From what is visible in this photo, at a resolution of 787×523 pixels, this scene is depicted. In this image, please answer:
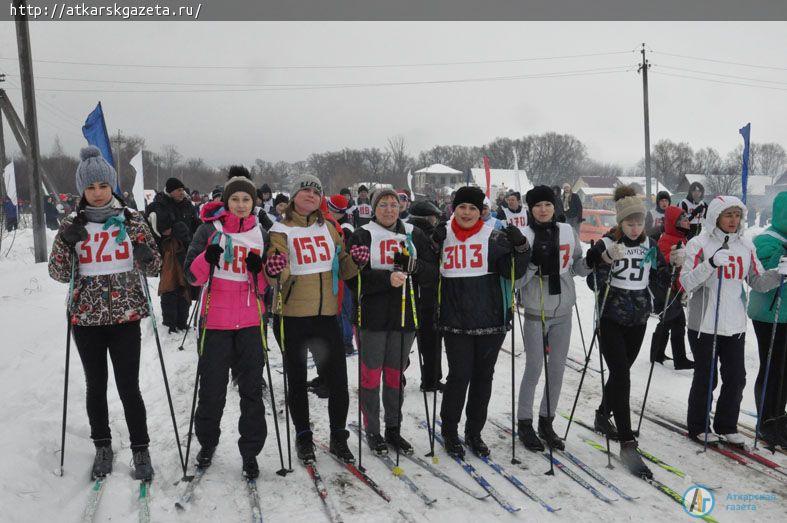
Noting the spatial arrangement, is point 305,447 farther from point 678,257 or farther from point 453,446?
point 678,257

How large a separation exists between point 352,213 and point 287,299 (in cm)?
740

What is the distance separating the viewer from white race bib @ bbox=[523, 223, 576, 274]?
423 centimetres

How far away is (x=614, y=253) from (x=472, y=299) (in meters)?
1.25

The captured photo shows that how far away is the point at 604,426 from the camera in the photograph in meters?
4.48

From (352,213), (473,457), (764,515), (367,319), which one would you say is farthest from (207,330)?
(352,213)

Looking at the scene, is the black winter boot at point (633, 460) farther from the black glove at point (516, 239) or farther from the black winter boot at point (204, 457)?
the black winter boot at point (204, 457)

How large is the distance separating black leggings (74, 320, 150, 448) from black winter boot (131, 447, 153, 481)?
1.9 inches

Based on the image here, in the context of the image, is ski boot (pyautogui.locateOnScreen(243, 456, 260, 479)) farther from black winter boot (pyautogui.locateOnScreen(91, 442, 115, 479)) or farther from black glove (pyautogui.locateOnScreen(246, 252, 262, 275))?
black glove (pyautogui.locateOnScreen(246, 252, 262, 275))

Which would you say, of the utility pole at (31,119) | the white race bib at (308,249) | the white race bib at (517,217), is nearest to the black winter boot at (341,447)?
the white race bib at (308,249)

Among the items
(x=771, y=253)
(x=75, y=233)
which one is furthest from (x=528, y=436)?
(x=75, y=233)

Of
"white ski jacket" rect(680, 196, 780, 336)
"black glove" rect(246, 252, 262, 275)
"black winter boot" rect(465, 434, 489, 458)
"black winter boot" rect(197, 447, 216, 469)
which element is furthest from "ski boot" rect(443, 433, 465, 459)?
"white ski jacket" rect(680, 196, 780, 336)

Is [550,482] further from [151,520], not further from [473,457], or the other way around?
[151,520]

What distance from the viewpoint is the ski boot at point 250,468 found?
365 centimetres

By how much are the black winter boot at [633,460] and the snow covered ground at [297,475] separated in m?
0.10
